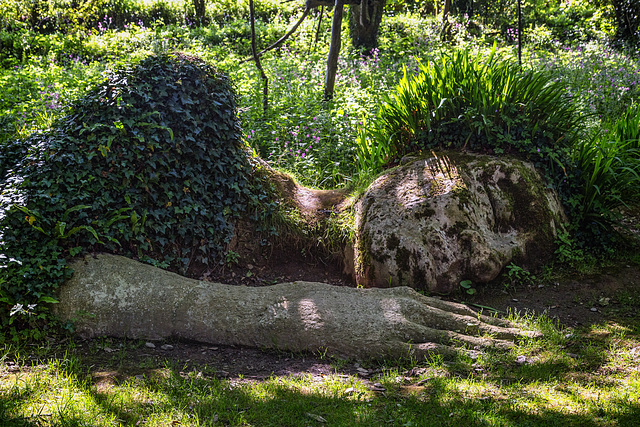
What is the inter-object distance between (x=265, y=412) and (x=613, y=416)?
83.3 inches

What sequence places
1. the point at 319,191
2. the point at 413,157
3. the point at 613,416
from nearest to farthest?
the point at 613,416 → the point at 413,157 → the point at 319,191

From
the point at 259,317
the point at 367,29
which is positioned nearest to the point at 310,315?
the point at 259,317

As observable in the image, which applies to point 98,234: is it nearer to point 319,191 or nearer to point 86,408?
point 86,408

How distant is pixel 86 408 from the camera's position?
273 cm

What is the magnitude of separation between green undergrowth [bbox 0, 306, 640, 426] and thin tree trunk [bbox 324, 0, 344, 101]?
498 centimetres

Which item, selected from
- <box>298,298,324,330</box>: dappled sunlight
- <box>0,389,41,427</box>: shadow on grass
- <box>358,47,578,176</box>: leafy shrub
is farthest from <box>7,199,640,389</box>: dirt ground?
<box>358,47,578,176</box>: leafy shrub

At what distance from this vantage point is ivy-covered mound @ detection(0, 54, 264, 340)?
3814 mm

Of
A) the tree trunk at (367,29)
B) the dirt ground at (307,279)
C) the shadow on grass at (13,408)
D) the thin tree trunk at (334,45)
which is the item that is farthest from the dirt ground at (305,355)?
the tree trunk at (367,29)

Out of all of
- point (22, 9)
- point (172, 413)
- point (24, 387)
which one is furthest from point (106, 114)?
point (22, 9)

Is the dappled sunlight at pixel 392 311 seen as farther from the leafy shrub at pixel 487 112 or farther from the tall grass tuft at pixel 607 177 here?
the tall grass tuft at pixel 607 177

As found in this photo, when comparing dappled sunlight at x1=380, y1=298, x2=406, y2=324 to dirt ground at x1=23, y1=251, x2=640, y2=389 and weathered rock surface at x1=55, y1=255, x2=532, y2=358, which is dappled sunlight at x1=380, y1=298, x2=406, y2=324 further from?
dirt ground at x1=23, y1=251, x2=640, y2=389

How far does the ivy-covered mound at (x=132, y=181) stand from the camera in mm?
3814

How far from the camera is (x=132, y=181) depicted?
447 centimetres

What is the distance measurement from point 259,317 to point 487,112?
3466mm
